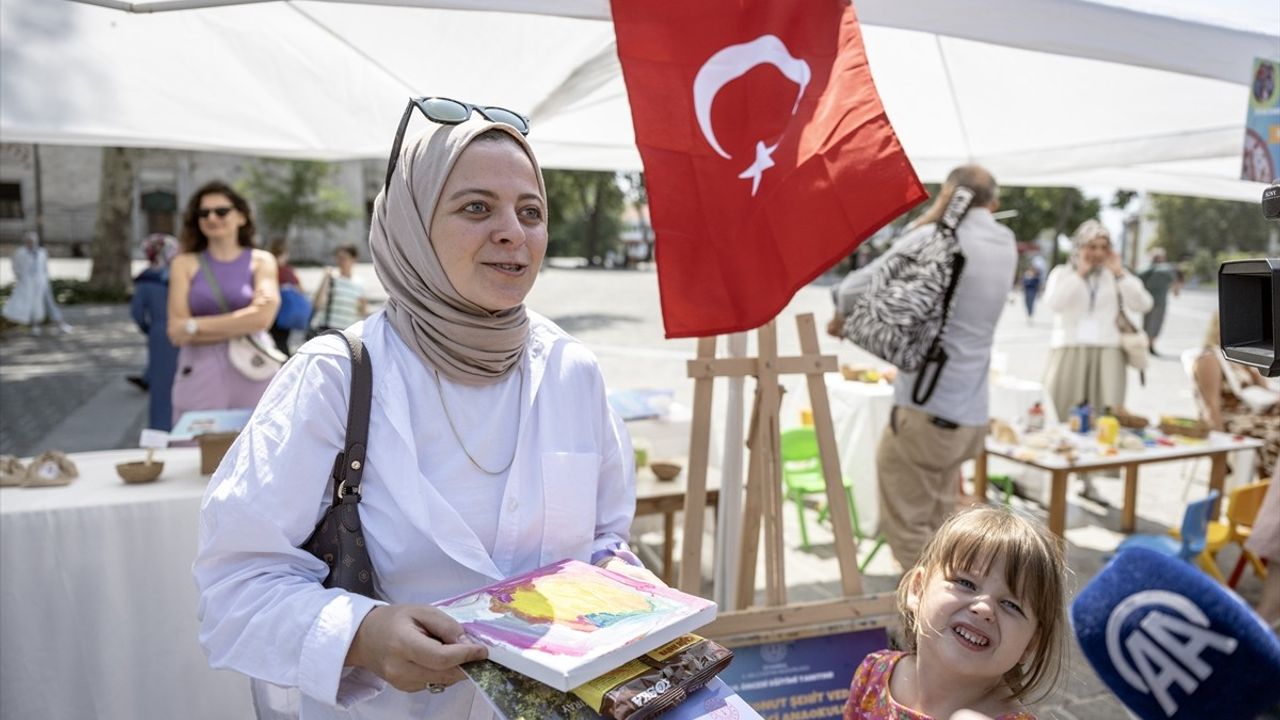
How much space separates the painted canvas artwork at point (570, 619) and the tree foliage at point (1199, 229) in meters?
54.7

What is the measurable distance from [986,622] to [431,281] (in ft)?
3.88

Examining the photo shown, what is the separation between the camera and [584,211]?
45469mm

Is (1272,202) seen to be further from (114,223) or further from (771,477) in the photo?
(114,223)

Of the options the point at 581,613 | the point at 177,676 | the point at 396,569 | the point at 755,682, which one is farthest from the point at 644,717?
the point at 177,676

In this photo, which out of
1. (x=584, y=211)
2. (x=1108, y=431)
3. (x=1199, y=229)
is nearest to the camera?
(x=1108, y=431)

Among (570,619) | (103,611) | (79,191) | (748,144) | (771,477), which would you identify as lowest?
(103,611)

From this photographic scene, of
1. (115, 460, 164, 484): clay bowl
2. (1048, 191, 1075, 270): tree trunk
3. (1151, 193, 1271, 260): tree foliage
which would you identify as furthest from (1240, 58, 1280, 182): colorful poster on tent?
(1151, 193, 1271, 260): tree foliage

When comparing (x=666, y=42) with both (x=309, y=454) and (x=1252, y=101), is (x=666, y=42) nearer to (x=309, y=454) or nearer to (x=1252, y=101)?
(x=309, y=454)

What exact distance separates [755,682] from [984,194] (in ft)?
8.35

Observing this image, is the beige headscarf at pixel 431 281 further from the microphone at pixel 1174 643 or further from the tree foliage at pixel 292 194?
the tree foliage at pixel 292 194

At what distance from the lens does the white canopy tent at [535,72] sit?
2820mm

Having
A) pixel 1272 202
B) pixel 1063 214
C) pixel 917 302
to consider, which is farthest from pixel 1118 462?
pixel 1063 214

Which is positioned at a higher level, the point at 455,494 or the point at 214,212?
the point at 214,212

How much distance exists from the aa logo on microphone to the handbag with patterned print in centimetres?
118
